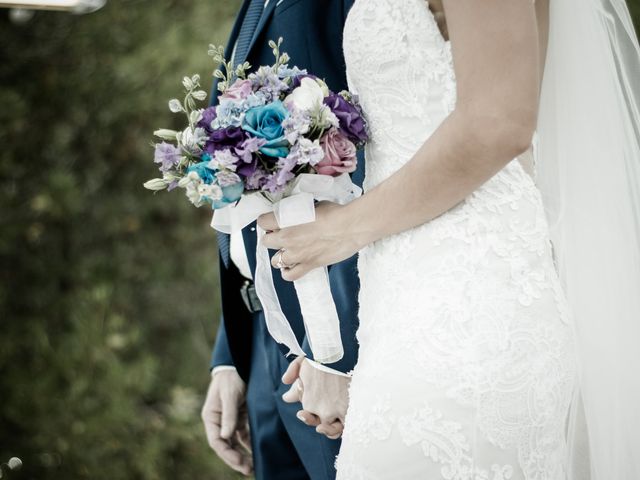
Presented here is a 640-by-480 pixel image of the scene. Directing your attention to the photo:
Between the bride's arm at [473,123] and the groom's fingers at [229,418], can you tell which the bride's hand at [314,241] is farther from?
the groom's fingers at [229,418]

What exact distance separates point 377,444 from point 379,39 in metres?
0.86

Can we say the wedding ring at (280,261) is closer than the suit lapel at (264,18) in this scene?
Yes

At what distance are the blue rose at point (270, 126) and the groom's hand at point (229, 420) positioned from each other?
1269 millimetres

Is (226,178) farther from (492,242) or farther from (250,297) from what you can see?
(250,297)

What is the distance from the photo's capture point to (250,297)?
2.48 metres

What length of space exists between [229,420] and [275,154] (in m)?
1.30

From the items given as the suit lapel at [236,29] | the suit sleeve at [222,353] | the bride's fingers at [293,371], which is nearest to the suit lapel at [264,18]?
the suit lapel at [236,29]

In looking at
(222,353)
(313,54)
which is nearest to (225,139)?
(313,54)

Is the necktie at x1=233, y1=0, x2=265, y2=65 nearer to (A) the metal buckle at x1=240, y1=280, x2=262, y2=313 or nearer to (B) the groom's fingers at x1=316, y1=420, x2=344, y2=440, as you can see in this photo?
(A) the metal buckle at x1=240, y1=280, x2=262, y2=313

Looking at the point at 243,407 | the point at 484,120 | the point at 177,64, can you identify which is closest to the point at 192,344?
the point at 177,64

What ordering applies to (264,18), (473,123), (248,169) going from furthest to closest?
(264,18), (248,169), (473,123)

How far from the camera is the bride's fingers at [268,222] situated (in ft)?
5.93

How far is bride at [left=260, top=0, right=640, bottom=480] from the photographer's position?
1.51m

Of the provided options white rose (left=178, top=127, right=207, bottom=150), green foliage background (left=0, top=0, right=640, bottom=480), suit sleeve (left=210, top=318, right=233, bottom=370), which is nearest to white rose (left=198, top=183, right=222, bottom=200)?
white rose (left=178, top=127, right=207, bottom=150)
